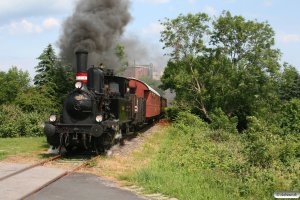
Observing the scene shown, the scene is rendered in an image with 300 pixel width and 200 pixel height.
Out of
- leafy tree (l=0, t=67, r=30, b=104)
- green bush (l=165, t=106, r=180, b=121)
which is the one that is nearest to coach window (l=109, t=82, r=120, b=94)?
green bush (l=165, t=106, r=180, b=121)

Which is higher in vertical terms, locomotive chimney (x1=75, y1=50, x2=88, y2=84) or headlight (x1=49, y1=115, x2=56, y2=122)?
locomotive chimney (x1=75, y1=50, x2=88, y2=84)

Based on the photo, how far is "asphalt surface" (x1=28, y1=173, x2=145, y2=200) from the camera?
854 cm

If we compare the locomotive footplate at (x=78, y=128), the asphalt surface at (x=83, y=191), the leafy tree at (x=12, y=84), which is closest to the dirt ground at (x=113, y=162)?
the asphalt surface at (x=83, y=191)

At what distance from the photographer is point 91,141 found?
15.1 metres

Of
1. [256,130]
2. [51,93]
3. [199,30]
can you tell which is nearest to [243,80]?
[199,30]

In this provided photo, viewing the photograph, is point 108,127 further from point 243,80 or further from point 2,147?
point 243,80

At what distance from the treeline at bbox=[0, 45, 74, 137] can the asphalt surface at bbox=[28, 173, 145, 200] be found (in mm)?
6688

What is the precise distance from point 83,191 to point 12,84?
5076 centimetres

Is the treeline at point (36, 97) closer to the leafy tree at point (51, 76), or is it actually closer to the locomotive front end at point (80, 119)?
the leafy tree at point (51, 76)

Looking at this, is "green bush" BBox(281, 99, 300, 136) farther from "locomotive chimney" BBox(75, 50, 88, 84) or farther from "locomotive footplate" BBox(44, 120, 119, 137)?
"locomotive chimney" BBox(75, 50, 88, 84)

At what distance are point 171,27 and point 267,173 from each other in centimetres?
3368

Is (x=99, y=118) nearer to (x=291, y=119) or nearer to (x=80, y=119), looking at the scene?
(x=80, y=119)

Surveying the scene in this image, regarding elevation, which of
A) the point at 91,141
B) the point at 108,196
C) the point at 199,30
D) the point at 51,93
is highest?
the point at 199,30

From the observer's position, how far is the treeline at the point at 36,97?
81.0 ft
